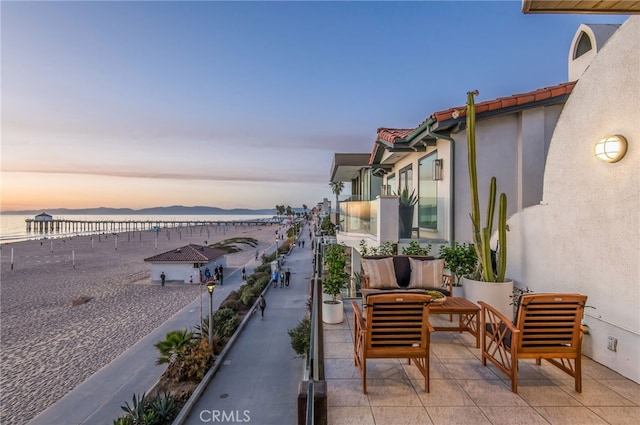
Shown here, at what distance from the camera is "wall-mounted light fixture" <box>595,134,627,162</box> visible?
3.63 m

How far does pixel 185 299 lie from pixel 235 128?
16.1 meters

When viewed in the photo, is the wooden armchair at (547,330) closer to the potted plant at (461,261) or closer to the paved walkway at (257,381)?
the potted plant at (461,261)

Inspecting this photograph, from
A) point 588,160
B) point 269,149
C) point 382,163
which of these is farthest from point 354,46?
point 269,149

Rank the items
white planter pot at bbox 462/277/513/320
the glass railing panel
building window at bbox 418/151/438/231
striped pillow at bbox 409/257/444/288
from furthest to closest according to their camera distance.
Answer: the glass railing panel < building window at bbox 418/151/438/231 < striped pillow at bbox 409/257/444/288 < white planter pot at bbox 462/277/513/320

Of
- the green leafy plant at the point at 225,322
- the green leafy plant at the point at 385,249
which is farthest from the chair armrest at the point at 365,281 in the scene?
the green leafy plant at the point at 225,322

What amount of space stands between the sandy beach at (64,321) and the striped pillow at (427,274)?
35.0 ft

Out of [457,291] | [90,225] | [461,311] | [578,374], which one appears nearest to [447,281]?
[457,291]

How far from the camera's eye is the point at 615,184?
3732 mm

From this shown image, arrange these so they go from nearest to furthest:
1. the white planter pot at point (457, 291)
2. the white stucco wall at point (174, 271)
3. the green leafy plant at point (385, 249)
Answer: the white planter pot at point (457, 291)
the green leafy plant at point (385, 249)
the white stucco wall at point (174, 271)

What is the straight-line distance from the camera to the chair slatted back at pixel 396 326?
311cm

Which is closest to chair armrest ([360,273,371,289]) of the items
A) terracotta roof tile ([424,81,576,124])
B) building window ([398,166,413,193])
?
terracotta roof tile ([424,81,576,124])

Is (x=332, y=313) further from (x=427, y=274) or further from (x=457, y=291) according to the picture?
(x=457, y=291)

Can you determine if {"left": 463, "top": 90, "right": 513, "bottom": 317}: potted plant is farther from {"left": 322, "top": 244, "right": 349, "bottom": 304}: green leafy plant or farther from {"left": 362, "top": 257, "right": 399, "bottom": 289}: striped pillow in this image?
{"left": 322, "top": 244, "right": 349, "bottom": 304}: green leafy plant

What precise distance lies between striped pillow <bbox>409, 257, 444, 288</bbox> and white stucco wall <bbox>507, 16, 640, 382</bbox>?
1587mm
